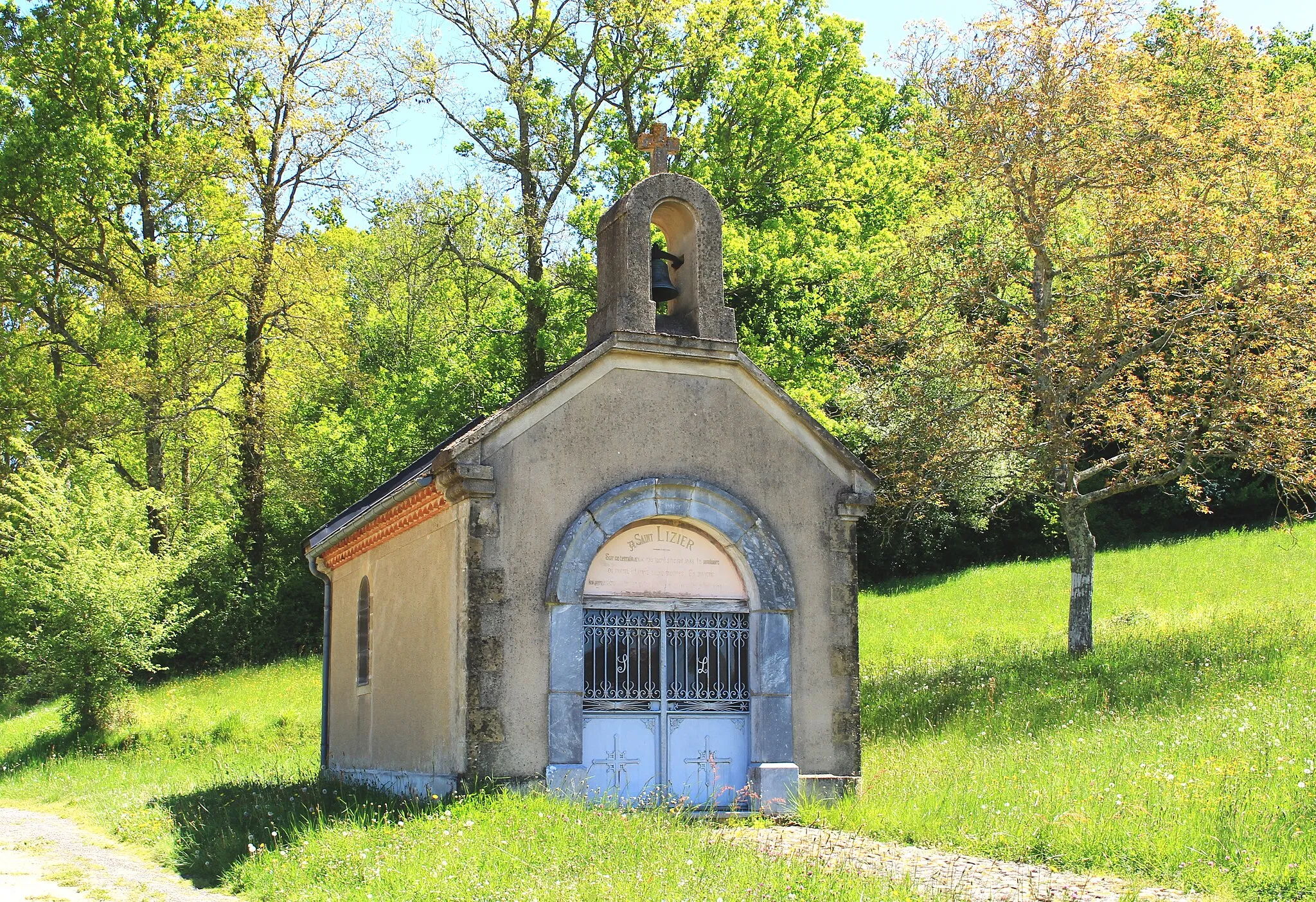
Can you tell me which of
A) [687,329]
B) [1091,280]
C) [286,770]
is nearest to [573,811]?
[687,329]

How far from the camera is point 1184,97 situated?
18.4 metres

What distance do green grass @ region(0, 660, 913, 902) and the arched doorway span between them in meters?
0.90

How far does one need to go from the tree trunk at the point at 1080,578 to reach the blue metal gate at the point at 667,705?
8.09m

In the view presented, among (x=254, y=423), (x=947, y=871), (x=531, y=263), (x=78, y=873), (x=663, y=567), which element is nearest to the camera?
(x=947, y=871)

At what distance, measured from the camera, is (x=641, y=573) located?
10820 millimetres

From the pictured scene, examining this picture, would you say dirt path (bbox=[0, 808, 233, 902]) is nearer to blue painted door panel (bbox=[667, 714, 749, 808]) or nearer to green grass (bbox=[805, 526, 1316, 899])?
blue painted door panel (bbox=[667, 714, 749, 808])

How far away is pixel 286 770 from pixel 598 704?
277 inches

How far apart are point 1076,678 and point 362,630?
939 centimetres

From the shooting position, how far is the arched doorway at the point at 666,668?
10445 millimetres

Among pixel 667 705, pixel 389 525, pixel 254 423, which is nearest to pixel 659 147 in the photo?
pixel 389 525

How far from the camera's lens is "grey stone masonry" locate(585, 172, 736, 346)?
1122cm

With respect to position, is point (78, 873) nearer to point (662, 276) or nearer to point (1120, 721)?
point (662, 276)

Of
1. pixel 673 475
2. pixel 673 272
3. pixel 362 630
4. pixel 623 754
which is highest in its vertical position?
pixel 673 272

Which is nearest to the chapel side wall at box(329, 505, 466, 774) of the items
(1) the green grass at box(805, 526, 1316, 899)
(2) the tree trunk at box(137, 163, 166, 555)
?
(1) the green grass at box(805, 526, 1316, 899)
